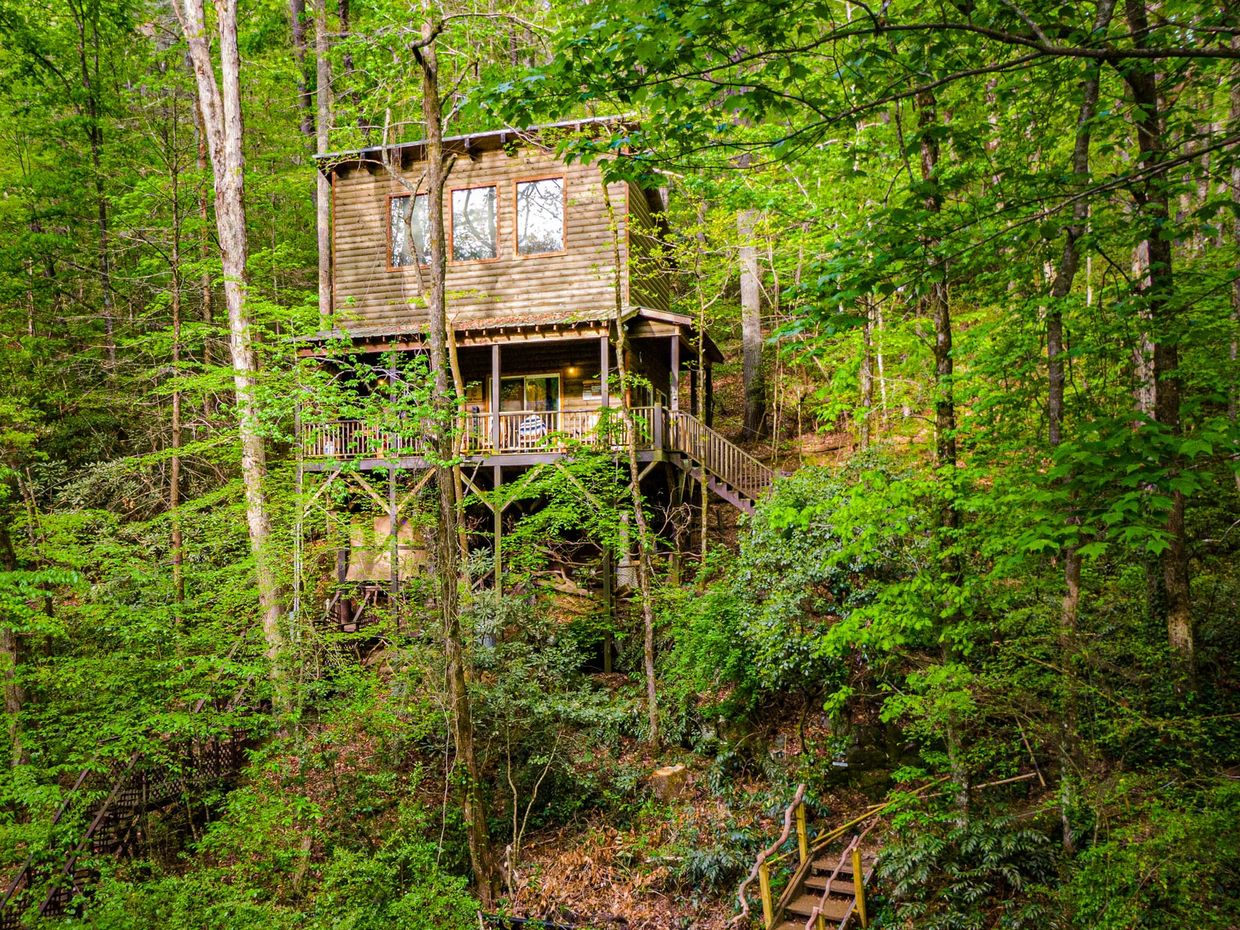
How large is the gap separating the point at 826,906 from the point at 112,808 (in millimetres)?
9059

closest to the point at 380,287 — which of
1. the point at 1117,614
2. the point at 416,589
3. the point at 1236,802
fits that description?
the point at 416,589

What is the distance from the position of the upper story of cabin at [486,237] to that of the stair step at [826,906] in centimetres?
1088

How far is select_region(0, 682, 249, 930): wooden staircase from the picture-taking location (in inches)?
276

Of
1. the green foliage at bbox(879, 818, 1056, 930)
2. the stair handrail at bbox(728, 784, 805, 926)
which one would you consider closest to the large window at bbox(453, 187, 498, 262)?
the stair handrail at bbox(728, 784, 805, 926)

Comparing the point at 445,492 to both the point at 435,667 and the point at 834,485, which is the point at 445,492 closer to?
the point at 435,667

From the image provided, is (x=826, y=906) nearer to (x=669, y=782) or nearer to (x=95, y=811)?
(x=669, y=782)

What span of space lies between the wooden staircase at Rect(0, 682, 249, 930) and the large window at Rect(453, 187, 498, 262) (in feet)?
34.7

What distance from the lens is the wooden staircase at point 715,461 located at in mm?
13711

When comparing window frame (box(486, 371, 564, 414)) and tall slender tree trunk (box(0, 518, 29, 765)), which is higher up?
window frame (box(486, 371, 564, 414))

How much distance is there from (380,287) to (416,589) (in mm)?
9027

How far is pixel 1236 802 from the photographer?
4.83 metres

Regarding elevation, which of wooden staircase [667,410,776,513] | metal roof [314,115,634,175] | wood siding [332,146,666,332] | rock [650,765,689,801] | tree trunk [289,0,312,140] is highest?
tree trunk [289,0,312,140]

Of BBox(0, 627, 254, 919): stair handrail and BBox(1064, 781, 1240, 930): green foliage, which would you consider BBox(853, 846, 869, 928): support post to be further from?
BBox(0, 627, 254, 919): stair handrail

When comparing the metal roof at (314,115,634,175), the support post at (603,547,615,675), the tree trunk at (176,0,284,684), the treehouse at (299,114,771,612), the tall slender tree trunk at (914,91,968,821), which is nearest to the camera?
the tall slender tree trunk at (914,91,968,821)
